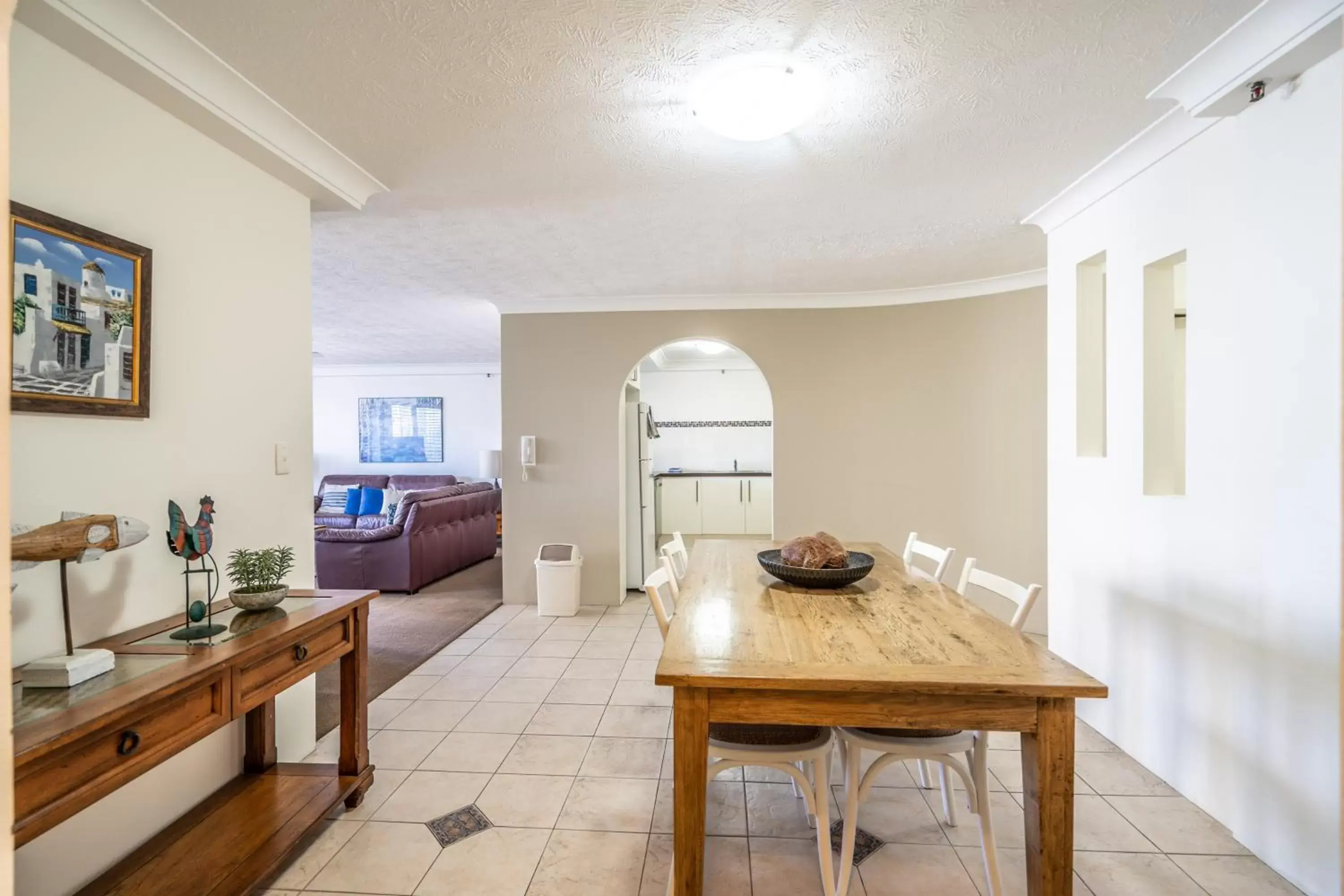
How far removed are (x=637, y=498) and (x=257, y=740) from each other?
3.28 m

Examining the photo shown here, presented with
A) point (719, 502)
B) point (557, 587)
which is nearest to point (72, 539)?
point (557, 587)

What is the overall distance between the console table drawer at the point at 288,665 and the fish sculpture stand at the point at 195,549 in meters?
0.15

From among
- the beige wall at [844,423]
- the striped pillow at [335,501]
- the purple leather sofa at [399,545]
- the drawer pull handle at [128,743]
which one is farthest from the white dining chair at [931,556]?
the striped pillow at [335,501]

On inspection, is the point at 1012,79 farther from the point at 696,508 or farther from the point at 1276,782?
the point at 696,508

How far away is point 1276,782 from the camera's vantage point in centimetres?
182

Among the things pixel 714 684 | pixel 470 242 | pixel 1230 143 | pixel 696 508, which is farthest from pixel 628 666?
pixel 696 508

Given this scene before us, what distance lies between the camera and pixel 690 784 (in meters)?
1.44

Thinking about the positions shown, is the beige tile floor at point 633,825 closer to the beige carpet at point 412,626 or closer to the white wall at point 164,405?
the beige carpet at point 412,626

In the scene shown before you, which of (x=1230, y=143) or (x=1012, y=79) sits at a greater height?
(x=1012, y=79)

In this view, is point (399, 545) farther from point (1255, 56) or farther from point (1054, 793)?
point (1255, 56)

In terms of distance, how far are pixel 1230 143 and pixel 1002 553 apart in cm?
287

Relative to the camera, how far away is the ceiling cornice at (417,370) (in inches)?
331

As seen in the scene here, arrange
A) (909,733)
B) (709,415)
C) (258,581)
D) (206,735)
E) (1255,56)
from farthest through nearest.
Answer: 1. (709,415)
2. (258,581)
3. (909,733)
4. (1255,56)
5. (206,735)

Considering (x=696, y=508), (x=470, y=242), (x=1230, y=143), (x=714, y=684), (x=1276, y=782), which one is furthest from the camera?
(x=696, y=508)
